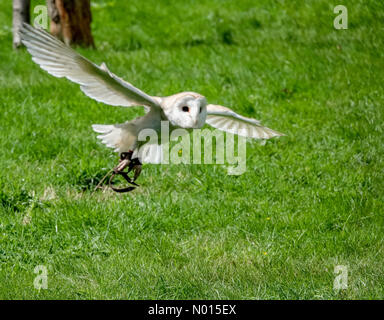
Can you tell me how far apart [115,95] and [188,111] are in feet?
1.93

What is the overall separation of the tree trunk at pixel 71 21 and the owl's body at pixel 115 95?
5151 mm

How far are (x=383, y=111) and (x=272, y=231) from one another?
8.46ft

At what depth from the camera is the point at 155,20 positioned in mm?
11516

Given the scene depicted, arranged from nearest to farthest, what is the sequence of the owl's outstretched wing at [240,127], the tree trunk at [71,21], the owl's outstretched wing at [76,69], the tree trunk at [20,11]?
the owl's outstretched wing at [76,69], the owl's outstretched wing at [240,127], the tree trunk at [20,11], the tree trunk at [71,21]

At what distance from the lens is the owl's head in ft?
14.6

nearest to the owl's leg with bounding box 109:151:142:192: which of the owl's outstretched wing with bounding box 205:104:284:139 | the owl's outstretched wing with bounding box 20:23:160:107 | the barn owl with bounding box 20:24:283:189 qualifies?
the barn owl with bounding box 20:24:283:189

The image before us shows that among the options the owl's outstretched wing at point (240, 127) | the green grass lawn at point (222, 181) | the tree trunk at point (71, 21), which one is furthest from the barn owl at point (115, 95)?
the tree trunk at point (71, 21)

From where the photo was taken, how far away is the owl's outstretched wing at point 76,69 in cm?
439

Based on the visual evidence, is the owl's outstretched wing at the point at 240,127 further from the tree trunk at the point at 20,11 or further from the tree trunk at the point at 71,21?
the tree trunk at the point at 20,11

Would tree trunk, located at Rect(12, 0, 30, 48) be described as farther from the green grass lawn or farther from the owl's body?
the owl's body

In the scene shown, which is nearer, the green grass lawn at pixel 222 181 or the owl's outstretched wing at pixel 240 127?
the green grass lawn at pixel 222 181

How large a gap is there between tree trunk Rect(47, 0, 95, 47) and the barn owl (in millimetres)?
5149

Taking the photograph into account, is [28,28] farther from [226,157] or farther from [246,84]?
[246,84]

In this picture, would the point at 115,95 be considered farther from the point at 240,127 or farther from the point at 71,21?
the point at 71,21
